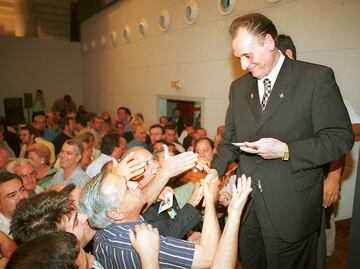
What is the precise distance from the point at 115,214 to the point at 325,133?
1.08 m

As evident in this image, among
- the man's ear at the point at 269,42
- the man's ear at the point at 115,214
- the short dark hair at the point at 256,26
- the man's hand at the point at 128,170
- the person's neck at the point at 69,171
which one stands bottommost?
the person's neck at the point at 69,171

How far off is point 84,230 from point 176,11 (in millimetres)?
5316

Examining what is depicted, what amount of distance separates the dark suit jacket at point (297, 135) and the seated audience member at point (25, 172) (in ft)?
7.07

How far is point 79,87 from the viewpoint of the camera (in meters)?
12.4

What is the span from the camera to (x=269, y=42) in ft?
4.91

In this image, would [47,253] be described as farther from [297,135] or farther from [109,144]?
[109,144]

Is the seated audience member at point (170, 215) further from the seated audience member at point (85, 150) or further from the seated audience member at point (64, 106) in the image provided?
the seated audience member at point (64, 106)

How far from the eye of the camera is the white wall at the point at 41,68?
1121 centimetres

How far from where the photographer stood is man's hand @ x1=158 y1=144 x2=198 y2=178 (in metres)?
1.82

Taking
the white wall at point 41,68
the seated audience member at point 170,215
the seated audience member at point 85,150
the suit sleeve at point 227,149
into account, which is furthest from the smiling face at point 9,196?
the white wall at point 41,68

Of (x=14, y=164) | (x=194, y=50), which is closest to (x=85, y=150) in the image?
(x=14, y=164)

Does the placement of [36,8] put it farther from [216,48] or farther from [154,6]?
[216,48]

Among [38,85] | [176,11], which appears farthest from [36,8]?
[176,11]

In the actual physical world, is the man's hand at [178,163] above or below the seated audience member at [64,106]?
above
